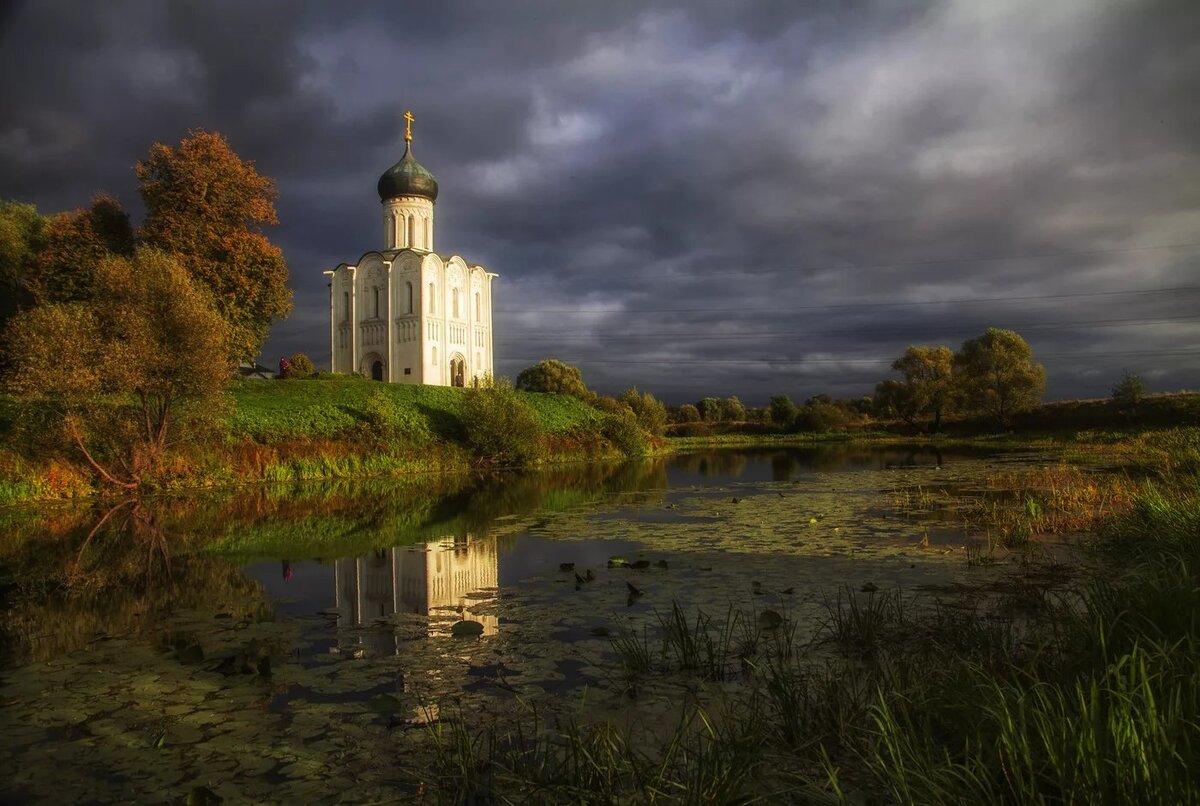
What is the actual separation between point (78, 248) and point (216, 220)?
4.96 metres

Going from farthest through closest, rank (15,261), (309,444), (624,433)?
(624,433) → (15,261) → (309,444)

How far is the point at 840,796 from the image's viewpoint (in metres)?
2.58

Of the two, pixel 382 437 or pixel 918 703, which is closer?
pixel 918 703

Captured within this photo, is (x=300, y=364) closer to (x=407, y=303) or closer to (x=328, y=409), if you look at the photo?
(x=407, y=303)

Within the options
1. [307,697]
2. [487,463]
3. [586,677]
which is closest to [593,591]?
[586,677]

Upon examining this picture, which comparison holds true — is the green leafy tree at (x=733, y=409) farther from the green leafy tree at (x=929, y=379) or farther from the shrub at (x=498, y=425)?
the shrub at (x=498, y=425)

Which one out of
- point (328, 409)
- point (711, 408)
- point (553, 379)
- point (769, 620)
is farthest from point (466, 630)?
point (711, 408)

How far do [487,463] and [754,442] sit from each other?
38.0 meters

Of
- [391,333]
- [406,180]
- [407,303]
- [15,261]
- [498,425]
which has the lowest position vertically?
[498,425]

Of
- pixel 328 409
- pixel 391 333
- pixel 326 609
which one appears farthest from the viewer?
pixel 391 333

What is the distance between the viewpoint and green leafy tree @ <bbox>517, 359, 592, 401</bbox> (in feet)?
200

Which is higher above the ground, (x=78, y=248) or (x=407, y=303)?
(x=407, y=303)

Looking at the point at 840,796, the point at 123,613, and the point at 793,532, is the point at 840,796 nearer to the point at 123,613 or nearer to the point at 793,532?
the point at 123,613

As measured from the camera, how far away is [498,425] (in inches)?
1178
